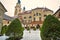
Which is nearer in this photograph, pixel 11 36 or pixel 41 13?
pixel 11 36

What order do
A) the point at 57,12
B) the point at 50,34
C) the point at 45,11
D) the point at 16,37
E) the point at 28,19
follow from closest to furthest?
the point at 50,34 < the point at 16,37 < the point at 57,12 < the point at 45,11 < the point at 28,19

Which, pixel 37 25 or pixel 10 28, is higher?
pixel 10 28

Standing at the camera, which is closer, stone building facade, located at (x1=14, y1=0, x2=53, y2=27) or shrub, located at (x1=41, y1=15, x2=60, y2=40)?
shrub, located at (x1=41, y1=15, x2=60, y2=40)

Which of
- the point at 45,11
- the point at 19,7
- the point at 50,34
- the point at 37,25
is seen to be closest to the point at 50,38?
the point at 50,34

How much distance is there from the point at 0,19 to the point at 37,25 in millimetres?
30586

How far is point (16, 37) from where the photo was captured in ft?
54.7

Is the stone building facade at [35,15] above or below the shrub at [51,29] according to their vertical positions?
below

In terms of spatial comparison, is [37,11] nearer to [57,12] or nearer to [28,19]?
[28,19]

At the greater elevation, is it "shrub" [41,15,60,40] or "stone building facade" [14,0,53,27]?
"shrub" [41,15,60,40]

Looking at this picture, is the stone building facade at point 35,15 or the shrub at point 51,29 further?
the stone building facade at point 35,15

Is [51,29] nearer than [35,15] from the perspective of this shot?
Yes

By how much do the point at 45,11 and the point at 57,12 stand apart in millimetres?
19055

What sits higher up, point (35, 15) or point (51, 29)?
point (51, 29)

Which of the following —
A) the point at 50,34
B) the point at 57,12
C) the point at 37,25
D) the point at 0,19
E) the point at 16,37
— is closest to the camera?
the point at 50,34
